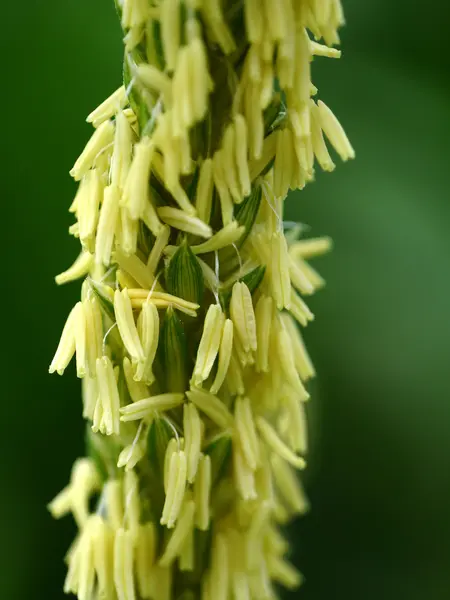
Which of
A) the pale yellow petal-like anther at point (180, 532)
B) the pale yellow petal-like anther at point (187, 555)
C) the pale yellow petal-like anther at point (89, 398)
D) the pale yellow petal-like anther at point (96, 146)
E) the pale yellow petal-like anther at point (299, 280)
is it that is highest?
the pale yellow petal-like anther at point (96, 146)

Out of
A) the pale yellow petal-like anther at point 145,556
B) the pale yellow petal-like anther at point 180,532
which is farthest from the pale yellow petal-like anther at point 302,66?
the pale yellow petal-like anther at point 145,556

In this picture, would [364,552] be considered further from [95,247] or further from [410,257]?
[95,247]

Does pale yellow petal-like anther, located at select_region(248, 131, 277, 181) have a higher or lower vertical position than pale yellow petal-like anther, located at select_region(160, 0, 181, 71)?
lower

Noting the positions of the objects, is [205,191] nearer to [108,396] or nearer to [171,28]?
[171,28]

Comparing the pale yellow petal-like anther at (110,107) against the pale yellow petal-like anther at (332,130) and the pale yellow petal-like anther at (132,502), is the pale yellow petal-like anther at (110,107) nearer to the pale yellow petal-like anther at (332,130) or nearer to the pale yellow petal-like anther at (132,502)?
the pale yellow petal-like anther at (332,130)

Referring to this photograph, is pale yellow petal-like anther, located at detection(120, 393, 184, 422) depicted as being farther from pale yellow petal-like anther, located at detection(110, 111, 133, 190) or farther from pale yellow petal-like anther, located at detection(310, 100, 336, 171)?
pale yellow petal-like anther, located at detection(310, 100, 336, 171)

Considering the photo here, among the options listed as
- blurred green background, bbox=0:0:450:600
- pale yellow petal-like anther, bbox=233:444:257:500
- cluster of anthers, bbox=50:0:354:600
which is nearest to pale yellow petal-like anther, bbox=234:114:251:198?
cluster of anthers, bbox=50:0:354:600

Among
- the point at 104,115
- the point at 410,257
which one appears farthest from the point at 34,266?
the point at 410,257
